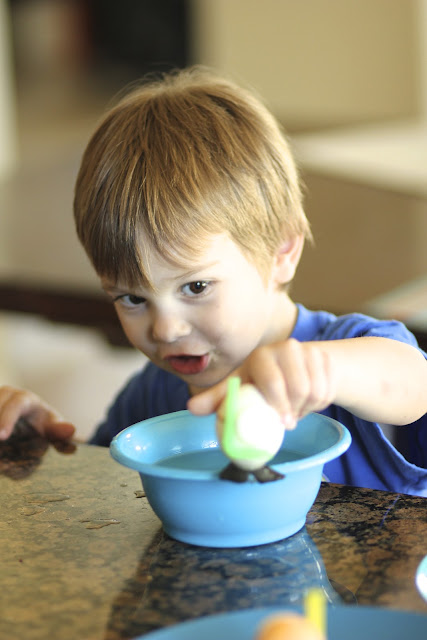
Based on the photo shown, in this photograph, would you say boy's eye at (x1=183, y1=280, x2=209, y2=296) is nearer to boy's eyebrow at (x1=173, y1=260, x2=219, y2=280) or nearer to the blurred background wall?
boy's eyebrow at (x1=173, y1=260, x2=219, y2=280)

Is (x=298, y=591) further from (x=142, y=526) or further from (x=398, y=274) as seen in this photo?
(x=398, y=274)

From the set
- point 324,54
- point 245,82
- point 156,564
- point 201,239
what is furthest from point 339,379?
point 324,54

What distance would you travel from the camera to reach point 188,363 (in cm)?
113

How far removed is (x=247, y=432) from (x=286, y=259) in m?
0.61

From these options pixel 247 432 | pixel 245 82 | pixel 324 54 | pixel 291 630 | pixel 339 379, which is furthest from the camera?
pixel 324 54

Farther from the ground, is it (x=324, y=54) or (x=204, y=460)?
(x=204, y=460)

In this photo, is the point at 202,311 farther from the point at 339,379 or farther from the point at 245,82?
the point at 245,82

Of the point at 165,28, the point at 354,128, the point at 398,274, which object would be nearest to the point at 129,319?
the point at 398,274

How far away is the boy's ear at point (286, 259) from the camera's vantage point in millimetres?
1196

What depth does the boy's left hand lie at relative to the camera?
26.1 inches

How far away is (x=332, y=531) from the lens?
2.36ft

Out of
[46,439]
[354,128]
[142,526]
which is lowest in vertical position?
[354,128]

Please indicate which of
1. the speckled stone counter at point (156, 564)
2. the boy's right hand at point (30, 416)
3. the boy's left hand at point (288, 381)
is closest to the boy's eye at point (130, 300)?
the boy's right hand at point (30, 416)

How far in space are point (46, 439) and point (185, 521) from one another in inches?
17.3
